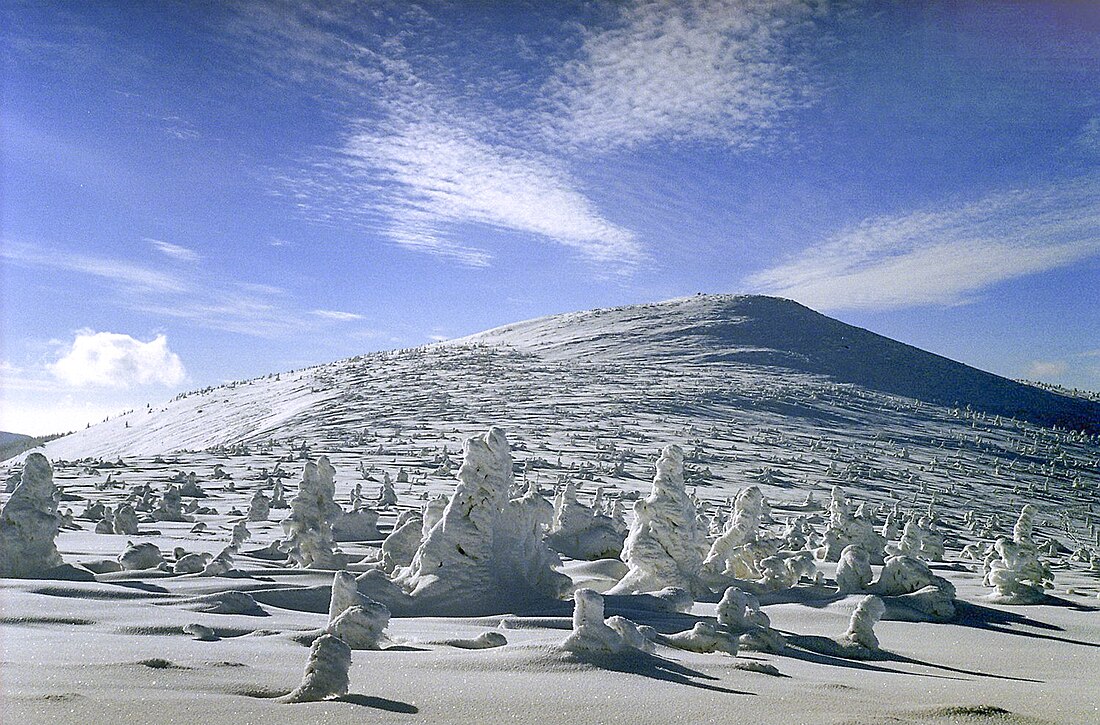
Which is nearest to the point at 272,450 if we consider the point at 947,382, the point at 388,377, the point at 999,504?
the point at 388,377

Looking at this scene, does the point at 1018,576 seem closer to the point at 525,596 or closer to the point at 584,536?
the point at 584,536

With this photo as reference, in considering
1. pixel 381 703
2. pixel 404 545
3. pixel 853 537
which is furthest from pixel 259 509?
pixel 381 703

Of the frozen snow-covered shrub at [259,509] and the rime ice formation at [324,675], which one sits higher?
the rime ice formation at [324,675]

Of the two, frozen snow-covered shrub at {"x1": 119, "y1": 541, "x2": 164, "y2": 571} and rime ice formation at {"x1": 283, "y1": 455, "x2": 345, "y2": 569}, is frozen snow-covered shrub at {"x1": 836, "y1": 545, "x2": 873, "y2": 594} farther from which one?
frozen snow-covered shrub at {"x1": 119, "y1": 541, "x2": 164, "y2": 571}

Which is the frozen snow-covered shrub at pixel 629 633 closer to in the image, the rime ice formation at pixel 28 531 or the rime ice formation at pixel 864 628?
the rime ice formation at pixel 864 628

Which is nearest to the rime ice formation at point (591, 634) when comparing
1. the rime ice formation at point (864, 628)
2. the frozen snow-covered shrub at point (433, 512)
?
the rime ice formation at point (864, 628)

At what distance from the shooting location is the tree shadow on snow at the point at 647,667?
199 inches

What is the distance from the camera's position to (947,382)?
7281 centimetres

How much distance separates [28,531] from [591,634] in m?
8.18

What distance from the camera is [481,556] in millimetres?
9234

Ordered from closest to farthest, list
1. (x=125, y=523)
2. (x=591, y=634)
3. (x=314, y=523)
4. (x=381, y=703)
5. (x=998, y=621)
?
(x=381, y=703)
(x=591, y=634)
(x=998, y=621)
(x=314, y=523)
(x=125, y=523)

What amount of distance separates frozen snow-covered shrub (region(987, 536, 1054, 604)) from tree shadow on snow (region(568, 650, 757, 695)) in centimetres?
878

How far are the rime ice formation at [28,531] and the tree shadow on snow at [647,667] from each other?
26.0ft

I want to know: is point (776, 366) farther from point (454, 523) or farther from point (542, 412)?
point (454, 523)
